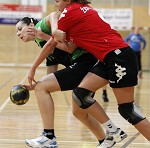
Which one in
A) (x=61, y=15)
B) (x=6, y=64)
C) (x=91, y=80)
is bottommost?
(x=6, y=64)

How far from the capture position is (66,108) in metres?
9.34

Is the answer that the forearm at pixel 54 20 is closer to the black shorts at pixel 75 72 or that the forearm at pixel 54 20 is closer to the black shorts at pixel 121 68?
the black shorts at pixel 75 72

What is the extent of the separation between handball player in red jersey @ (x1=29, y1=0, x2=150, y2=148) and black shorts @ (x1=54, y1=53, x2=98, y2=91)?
0.68 ft

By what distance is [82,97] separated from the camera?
475 centimetres

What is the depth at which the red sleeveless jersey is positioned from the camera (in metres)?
4.69

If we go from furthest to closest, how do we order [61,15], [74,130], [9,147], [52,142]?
1. [74,130]
2. [9,147]
3. [52,142]
4. [61,15]

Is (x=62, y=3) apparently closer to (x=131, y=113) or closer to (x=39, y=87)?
(x=39, y=87)

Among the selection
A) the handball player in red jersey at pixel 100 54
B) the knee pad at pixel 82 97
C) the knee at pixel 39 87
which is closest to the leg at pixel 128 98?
the handball player in red jersey at pixel 100 54

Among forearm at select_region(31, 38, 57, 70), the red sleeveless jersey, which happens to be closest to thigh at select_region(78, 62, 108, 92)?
the red sleeveless jersey

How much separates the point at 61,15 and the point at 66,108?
A: 15.7ft

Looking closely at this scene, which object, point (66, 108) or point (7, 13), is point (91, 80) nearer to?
point (66, 108)

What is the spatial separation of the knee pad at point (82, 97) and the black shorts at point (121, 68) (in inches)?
11.0

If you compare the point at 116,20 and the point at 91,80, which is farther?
the point at 116,20

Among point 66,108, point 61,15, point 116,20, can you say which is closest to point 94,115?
point 61,15
